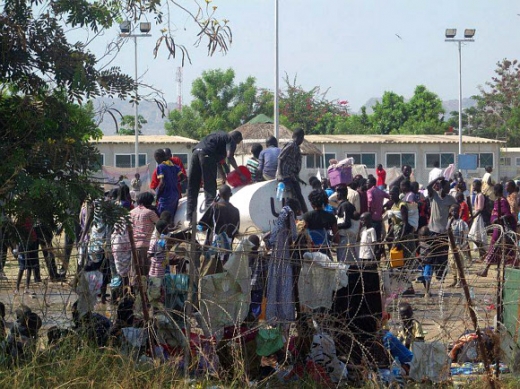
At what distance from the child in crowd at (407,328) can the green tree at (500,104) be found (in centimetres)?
5607

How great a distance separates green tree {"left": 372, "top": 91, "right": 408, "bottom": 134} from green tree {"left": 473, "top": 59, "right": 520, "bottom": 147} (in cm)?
820

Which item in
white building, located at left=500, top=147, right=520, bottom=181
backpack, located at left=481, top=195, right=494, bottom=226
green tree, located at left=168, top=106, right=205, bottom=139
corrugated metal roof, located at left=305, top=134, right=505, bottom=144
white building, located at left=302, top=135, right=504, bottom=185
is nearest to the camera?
backpack, located at left=481, top=195, right=494, bottom=226

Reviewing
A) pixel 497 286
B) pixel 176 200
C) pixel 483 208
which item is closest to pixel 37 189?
pixel 497 286

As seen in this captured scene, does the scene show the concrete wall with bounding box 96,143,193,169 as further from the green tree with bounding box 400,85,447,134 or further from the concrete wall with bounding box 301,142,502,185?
the green tree with bounding box 400,85,447,134

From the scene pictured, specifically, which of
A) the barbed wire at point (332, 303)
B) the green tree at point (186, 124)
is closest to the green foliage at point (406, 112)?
the green tree at point (186, 124)

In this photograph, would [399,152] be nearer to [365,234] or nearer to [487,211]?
[487,211]

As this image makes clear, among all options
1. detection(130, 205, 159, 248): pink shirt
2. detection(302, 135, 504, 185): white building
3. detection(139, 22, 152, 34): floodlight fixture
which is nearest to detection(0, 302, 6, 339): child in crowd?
detection(139, 22, 152, 34): floodlight fixture

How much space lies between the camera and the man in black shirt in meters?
12.9

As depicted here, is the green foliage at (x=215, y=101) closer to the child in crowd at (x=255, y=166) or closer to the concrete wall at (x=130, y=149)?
the concrete wall at (x=130, y=149)

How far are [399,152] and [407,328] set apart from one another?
1297 inches

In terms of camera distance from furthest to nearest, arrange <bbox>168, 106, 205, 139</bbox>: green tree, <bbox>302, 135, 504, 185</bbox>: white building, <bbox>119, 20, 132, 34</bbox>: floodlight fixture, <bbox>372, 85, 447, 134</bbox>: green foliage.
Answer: <bbox>372, 85, 447, 134</bbox>: green foliage
<bbox>168, 106, 205, 139</bbox>: green tree
<bbox>302, 135, 504, 185</bbox>: white building
<bbox>119, 20, 132, 34</bbox>: floodlight fixture

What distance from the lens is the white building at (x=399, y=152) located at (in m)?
39.0

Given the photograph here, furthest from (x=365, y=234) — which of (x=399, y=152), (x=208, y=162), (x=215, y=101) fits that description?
(x=215, y=101)

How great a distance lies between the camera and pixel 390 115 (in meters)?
56.7
